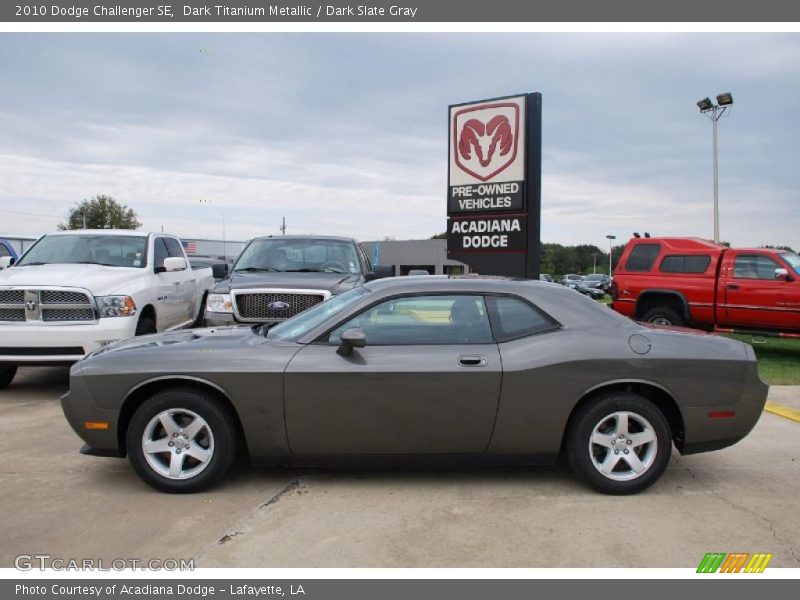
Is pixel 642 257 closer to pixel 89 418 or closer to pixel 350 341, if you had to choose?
pixel 350 341

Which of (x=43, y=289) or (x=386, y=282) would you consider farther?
(x=43, y=289)

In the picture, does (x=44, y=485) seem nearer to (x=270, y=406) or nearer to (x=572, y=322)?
(x=270, y=406)

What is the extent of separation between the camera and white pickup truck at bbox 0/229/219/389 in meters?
6.75

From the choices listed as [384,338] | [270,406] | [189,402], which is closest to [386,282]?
[384,338]

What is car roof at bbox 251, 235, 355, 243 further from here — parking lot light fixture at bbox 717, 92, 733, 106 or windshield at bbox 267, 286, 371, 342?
parking lot light fixture at bbox 717, 92, 733, 106

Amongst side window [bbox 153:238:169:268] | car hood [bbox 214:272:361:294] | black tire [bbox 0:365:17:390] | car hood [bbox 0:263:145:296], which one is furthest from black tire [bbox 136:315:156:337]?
black tire [bbox 0:365:17:390]

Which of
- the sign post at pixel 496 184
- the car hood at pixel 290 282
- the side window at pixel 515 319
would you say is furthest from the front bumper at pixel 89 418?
the sign post at pixel 496 184

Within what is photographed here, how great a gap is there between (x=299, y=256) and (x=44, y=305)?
3137 mm

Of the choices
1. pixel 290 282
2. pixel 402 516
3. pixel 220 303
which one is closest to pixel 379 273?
pixel 290 282

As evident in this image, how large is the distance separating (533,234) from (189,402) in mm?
7128

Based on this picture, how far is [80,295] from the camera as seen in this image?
6.90 meters

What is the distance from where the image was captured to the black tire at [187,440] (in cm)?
408
